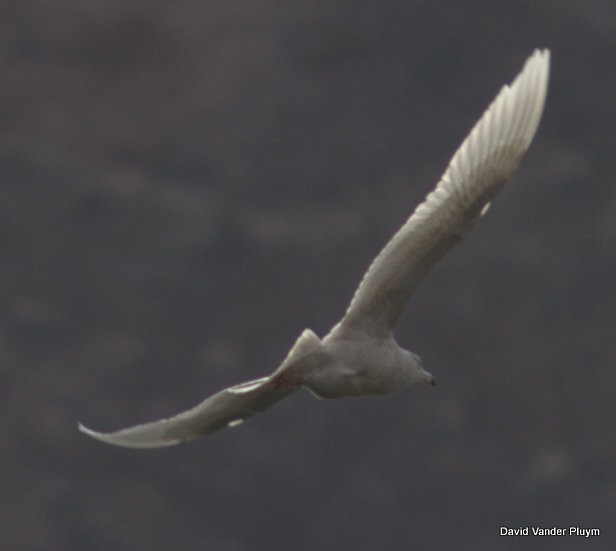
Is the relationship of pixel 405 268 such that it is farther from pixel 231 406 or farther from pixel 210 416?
pixel 210 416

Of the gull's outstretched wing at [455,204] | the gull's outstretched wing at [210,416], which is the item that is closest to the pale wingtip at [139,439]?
the gull's outstretched wing at [210,416]

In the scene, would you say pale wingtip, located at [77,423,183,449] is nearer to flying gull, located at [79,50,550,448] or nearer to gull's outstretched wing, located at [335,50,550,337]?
flying gull, located at [79,50,550,448]

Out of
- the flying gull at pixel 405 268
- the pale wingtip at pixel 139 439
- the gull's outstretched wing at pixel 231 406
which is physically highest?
the flying gull at pixel 405 268

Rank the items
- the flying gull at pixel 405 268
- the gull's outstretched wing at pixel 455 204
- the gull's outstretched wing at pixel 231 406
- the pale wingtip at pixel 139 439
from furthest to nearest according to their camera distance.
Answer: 1. the gull's outstretched wing at pixel 455 204
2. the flying gull at pixel 405 268
3. the gull's outstretched wing at pixel 231 406
4. the pale wingtip at pixel 139 439

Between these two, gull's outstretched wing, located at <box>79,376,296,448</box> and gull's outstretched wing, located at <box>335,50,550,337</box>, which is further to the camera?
gull's outstretched wing, located at <box>335,50,550,337</box>

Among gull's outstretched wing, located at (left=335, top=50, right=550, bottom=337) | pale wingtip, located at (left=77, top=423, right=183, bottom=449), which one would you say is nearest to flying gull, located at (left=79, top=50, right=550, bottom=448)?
gull's outstretched wing, located at (left=335, top=50, right=550, bottom=337)

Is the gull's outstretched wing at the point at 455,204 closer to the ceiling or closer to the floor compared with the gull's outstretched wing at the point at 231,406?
closer to the ceiling

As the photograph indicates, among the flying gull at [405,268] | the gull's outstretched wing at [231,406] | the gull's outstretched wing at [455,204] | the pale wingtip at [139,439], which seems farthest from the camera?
the gull's outstretched wing at [455,204]

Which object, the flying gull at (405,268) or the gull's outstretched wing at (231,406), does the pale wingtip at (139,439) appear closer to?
the gull's outstretched wing at (231,406)

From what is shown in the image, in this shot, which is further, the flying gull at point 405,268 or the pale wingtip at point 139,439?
the flying gull at point 405,268
